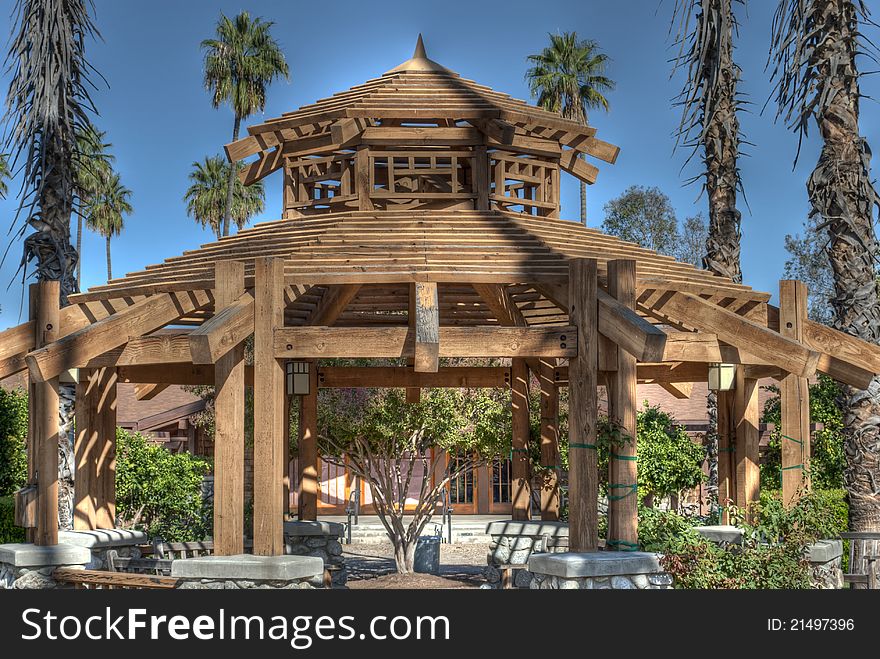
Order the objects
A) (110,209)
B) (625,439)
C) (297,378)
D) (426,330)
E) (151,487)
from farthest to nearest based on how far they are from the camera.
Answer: (110,209)
(151,487)
(297,378)
(625,439)
(426,330)

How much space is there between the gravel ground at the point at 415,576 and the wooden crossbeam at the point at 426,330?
276 inches

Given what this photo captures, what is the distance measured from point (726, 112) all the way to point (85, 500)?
12.3 meters

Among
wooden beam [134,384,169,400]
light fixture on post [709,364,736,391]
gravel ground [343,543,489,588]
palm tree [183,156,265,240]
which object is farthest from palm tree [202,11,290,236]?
light fixture on post [709,364,736,391]

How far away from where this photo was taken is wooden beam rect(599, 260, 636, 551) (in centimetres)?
1006

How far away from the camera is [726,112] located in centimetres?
1802

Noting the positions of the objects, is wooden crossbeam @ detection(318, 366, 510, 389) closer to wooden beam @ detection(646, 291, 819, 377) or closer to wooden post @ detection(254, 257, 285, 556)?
wooden beam @ detection(646, 291, 819, 377)

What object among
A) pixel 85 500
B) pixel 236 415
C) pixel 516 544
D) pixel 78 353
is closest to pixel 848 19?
pixel 516 544

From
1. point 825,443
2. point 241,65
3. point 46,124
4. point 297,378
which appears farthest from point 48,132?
point 241,65

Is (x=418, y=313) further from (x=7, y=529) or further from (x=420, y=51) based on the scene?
(x=7, y=529)

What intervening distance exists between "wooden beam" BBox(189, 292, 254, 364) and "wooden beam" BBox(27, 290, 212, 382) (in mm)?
1193

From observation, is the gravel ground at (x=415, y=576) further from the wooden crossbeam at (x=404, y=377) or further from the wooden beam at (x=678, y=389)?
the wooden beam at (x=678, y=389)

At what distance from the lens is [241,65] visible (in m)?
40.8

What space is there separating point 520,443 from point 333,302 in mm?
3496
